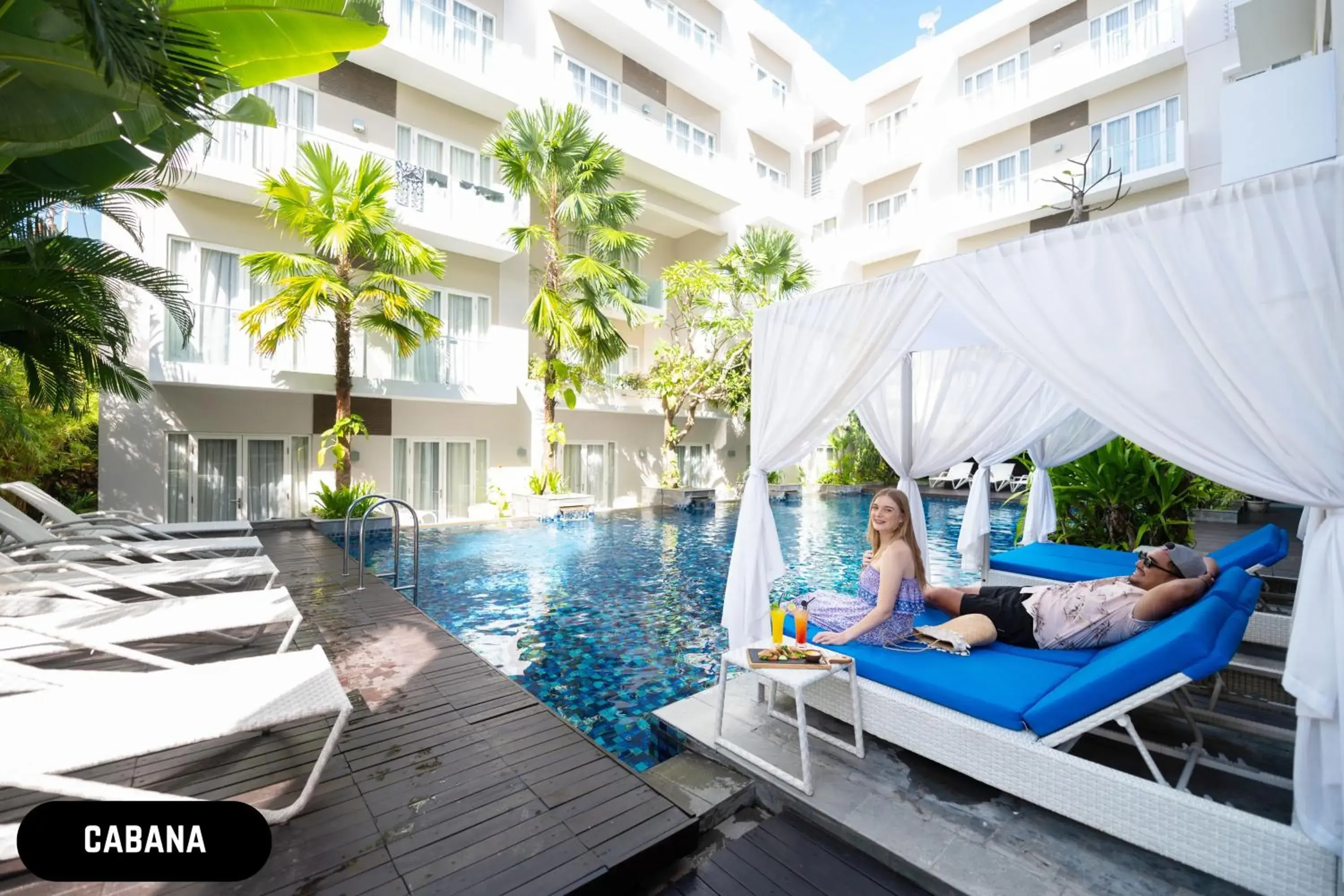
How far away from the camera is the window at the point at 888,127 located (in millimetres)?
21656

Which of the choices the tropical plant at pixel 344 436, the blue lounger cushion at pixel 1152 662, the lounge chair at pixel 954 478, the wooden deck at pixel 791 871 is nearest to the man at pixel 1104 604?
the blue lounger cushion at pixel 1152 662

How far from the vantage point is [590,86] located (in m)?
15.9

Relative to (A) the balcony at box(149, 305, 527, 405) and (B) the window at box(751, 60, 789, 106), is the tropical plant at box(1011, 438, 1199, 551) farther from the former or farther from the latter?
(B) the window at box(751, 60, 789, 106)

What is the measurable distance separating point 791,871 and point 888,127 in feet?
82.8

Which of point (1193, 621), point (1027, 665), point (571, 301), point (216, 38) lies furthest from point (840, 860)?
point (571, 301)

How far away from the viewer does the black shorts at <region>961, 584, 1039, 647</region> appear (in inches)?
141

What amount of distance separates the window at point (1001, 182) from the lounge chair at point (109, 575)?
21135mm

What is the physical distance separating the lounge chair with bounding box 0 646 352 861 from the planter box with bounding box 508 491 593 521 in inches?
417

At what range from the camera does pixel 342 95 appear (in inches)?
477

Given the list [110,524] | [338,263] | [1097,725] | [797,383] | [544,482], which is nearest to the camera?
[1097,725]

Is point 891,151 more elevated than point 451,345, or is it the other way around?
Result: point 891,151

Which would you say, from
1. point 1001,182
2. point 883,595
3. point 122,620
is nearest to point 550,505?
point 122,620

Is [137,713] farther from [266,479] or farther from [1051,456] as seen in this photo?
[266,479]

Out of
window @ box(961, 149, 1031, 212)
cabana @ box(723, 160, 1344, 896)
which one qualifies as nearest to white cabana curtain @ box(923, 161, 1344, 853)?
cabana @ box(723, 160, 1344, 896)
